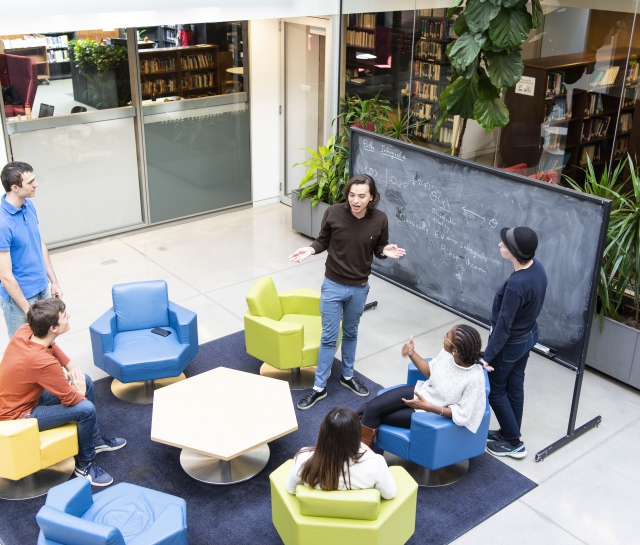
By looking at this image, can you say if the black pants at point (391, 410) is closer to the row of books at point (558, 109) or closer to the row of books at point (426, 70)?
the row of books at point (558, 109)

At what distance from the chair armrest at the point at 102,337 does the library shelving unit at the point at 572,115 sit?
14.2ft

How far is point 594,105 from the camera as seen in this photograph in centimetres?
684

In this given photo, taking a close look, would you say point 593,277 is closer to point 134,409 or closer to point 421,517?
point 421,517

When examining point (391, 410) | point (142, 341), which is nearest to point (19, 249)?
point (142, 341)

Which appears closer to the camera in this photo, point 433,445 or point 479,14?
point 433,445

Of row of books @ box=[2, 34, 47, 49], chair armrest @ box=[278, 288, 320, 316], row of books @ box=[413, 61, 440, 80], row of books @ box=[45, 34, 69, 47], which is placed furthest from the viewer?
row of books @ box=[413, 61, 440, 80]

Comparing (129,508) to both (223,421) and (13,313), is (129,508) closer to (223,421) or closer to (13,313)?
(223,421)

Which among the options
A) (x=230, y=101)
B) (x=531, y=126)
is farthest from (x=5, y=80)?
(x=531, y=126)

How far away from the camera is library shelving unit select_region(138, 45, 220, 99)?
855 centimetres

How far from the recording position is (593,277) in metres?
4.84

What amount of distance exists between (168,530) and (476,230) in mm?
3259

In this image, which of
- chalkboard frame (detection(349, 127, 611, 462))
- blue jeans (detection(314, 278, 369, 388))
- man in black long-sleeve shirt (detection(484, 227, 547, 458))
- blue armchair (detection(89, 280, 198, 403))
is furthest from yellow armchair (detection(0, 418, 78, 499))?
chalkboard frame (detection(349, 127, 611, 462))

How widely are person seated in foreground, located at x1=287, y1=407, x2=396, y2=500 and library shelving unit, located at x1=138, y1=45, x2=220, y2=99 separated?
6014 millimetres

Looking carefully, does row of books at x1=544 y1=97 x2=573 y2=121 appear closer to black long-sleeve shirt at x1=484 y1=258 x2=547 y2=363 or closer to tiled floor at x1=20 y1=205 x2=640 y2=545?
tiled floor at x1=20 y1=205 x2=640 y2=545
